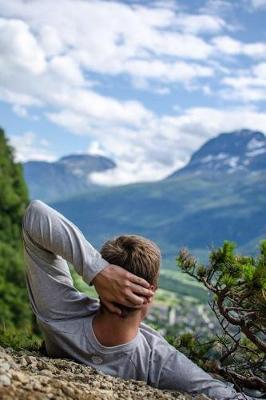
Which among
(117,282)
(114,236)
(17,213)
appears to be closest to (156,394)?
(117,282)

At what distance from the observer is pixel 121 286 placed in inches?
244

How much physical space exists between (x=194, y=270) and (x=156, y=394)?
132 cm

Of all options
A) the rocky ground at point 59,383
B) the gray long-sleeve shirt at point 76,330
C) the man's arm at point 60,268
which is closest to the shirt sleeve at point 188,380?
the gray long-sleeve shirt at point 76,330

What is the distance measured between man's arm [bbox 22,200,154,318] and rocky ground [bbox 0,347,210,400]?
530mm

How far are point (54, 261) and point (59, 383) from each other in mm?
1521

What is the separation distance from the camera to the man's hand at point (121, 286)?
6211 mm

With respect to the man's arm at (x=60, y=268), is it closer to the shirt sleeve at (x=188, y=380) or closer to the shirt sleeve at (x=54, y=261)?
the shirt sleeve at (x=54, y=261)

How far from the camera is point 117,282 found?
6.21m

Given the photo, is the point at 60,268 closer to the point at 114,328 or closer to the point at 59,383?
the point at 114,328

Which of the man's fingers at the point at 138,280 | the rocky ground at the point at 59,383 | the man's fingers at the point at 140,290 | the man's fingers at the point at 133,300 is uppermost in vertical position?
the man's fingers at the point at 138,280

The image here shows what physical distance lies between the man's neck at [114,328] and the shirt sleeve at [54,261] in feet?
0.84

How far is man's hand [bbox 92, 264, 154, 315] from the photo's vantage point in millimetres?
6211

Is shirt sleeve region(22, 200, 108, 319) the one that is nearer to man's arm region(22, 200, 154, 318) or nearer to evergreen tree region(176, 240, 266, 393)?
man's arm region(22, 200, 154, 318)

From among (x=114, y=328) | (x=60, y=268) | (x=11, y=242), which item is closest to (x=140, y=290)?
(x=114, y=328)
